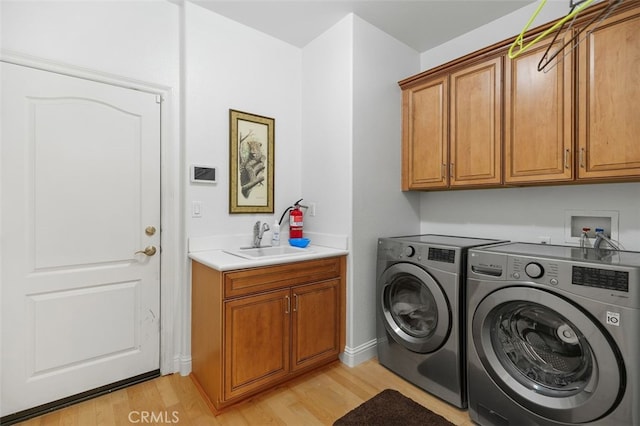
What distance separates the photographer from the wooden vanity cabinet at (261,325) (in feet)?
5.82

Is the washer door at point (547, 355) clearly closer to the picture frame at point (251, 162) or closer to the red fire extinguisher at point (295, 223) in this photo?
the red fire extinguisher at point (295, 223)

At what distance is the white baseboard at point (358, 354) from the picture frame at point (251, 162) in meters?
1.28

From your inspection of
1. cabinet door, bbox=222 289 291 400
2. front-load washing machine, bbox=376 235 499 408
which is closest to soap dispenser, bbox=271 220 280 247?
cabinet door, bbox=222 289 291 400

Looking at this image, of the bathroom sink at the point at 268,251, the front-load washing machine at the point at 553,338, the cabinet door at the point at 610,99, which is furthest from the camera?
the bathroom sink at the point at 268,251

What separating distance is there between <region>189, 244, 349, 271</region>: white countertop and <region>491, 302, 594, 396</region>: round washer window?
1097 millimetres

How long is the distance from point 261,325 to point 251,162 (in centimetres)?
126

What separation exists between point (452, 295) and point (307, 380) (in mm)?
1143

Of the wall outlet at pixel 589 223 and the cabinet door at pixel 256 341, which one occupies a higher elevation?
the wall outlet at pixel 589 223

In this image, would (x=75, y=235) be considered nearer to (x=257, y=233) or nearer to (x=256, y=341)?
(x=257, y=233)

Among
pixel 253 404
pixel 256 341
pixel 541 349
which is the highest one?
pixel 541 349

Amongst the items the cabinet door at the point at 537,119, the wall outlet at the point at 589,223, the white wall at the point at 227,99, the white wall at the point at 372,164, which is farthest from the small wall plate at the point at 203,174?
the wall outlet at the point at 589,223

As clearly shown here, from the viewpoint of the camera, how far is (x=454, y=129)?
2295mm

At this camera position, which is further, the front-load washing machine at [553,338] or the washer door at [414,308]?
the washer door at [414,308]

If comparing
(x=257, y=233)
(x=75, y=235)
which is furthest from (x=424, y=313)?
(x=75, y=235)
